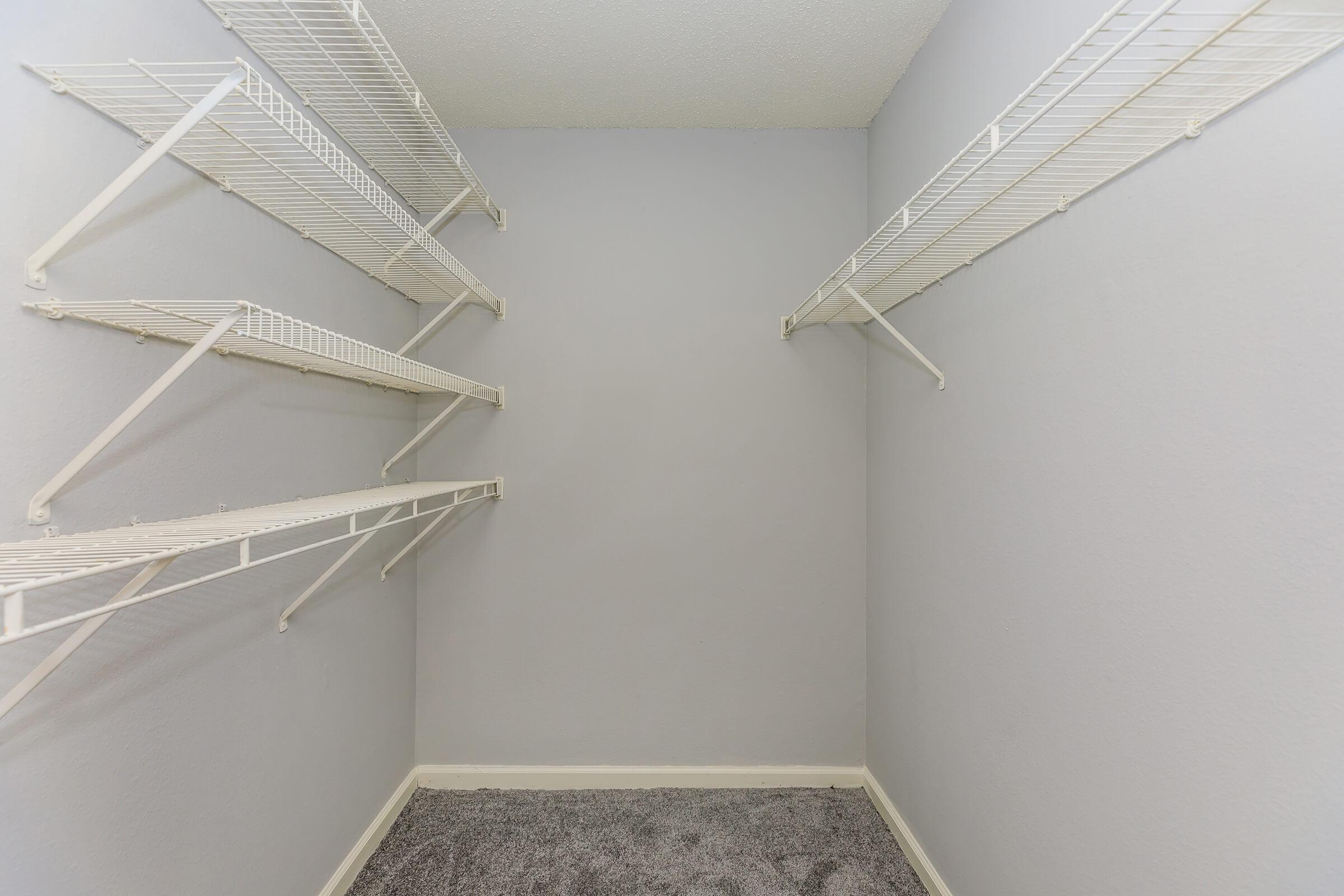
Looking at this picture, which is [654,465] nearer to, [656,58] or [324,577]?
[324,577]

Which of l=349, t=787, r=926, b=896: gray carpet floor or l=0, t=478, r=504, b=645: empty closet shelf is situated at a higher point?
l=0, t=478, r=504, b=645: empty closet shelf

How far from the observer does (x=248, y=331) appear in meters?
0.73

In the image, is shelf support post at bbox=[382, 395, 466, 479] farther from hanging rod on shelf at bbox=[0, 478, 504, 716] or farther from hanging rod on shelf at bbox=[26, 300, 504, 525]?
hanging rod on shelf at bbox=[26, 300, 504, 525]

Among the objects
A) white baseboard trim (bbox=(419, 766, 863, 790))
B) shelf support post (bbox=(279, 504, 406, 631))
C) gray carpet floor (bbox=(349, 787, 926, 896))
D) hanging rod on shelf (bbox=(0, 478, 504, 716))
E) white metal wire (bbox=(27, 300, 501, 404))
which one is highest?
white metal wire (bbox=(27, 300, 501, 404))

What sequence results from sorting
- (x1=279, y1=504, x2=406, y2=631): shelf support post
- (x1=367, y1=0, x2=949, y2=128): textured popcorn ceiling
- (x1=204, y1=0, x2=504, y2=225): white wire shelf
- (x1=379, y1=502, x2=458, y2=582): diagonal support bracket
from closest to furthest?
1. (x1=204, y1=0, x2=504, y2=225): white wire shelf
2. (x1=279, y1=504, x2=406, y2=631): shelf support post
3. (x1=367, y1=0, x2=949, y2=128): textured popcorn ceiling
4. (x1=379, y1=502, x2=458, y2=582): diagonal support bracket

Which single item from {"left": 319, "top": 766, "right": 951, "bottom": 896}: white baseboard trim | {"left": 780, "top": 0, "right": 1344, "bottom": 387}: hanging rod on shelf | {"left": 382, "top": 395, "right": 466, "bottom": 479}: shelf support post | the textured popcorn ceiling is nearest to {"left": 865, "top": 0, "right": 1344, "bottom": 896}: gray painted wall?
{"left": 780, "top": 0, "right": 1344, "bottom": 387}: hanging rod on shelf

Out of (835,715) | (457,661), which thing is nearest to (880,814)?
(835,715)

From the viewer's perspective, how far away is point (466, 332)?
6.34 ft

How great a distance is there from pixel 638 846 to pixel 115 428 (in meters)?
1.67

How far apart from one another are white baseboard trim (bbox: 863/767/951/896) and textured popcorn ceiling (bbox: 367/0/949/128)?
90.3 inches

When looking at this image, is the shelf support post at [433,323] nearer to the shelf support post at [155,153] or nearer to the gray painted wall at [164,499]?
the gray painted wall at [164,499]

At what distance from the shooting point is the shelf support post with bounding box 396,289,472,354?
1.74 metres

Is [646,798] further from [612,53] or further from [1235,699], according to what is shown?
[612,53]

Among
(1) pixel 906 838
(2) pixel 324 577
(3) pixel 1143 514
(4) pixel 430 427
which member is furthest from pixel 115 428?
(1) pixel 906 838
